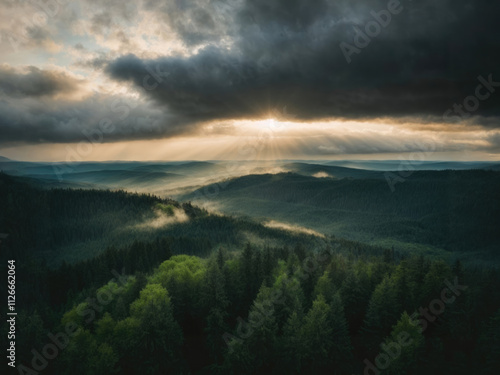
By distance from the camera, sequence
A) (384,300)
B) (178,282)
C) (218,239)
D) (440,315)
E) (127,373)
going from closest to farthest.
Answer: (127,373), (384,300), (440,315), (178,282), (218,239)

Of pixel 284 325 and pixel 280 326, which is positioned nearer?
pixel 284 325

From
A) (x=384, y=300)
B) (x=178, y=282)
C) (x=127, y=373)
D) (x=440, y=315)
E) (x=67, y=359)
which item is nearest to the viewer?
(x=67, y=359)

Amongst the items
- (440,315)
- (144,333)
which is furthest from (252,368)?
(440,315)

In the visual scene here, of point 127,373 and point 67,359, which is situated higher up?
point 67,359

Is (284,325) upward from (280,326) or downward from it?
upward

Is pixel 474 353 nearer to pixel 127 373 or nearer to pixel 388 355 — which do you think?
pixel 388 355

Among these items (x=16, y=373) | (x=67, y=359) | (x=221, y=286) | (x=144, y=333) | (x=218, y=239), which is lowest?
(x=218, y=239)

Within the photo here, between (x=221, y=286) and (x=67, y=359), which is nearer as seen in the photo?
(x=67, y=359)

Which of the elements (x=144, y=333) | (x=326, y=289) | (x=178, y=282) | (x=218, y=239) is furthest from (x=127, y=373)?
(x=218, y=239)

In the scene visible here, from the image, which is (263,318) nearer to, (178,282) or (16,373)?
(178,282)
